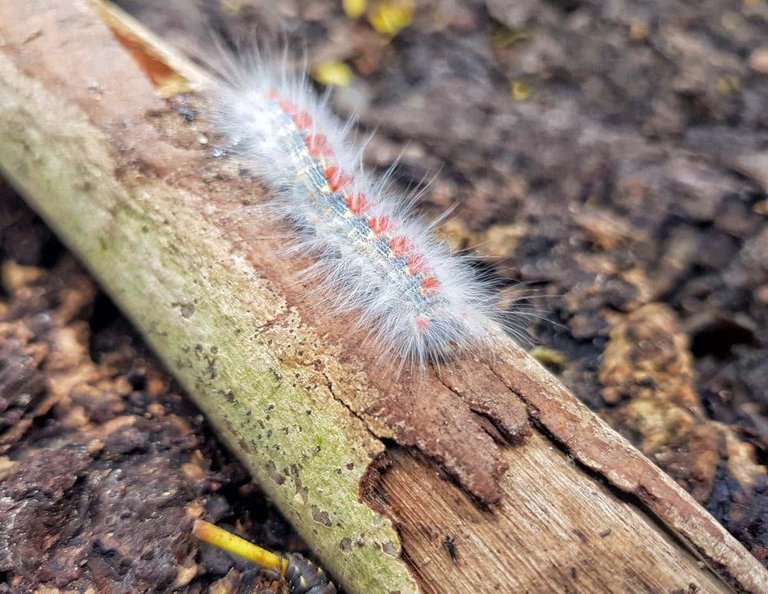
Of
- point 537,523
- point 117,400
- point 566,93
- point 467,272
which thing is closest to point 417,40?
point 566,93

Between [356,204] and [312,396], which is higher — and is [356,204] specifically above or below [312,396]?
above

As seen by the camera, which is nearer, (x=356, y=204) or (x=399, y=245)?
(x=399, y=245)

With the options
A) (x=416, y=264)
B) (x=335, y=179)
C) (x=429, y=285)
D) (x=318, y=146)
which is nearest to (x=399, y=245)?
(x=416, y=264)

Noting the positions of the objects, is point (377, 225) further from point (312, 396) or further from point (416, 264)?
point (312, 396)

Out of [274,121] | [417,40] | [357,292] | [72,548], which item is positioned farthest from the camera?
[417,40]

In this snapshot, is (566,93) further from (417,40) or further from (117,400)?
(117,400)

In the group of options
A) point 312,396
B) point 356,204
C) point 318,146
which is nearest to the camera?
point 312,396

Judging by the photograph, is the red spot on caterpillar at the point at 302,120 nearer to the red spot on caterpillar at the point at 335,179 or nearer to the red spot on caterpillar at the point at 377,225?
the red spot on caterpillar at the point at 335,179

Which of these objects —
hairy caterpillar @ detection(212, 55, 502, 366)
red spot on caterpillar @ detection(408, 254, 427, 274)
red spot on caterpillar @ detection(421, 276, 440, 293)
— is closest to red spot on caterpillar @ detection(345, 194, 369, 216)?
hairy caterpillar @ detection(212, 55, 502, 366)

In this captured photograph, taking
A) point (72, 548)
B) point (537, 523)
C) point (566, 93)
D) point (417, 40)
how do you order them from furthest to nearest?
1. point (417, 40)
2. point (566, 93)
3. point (72, 548)
4. point (537, 523)
